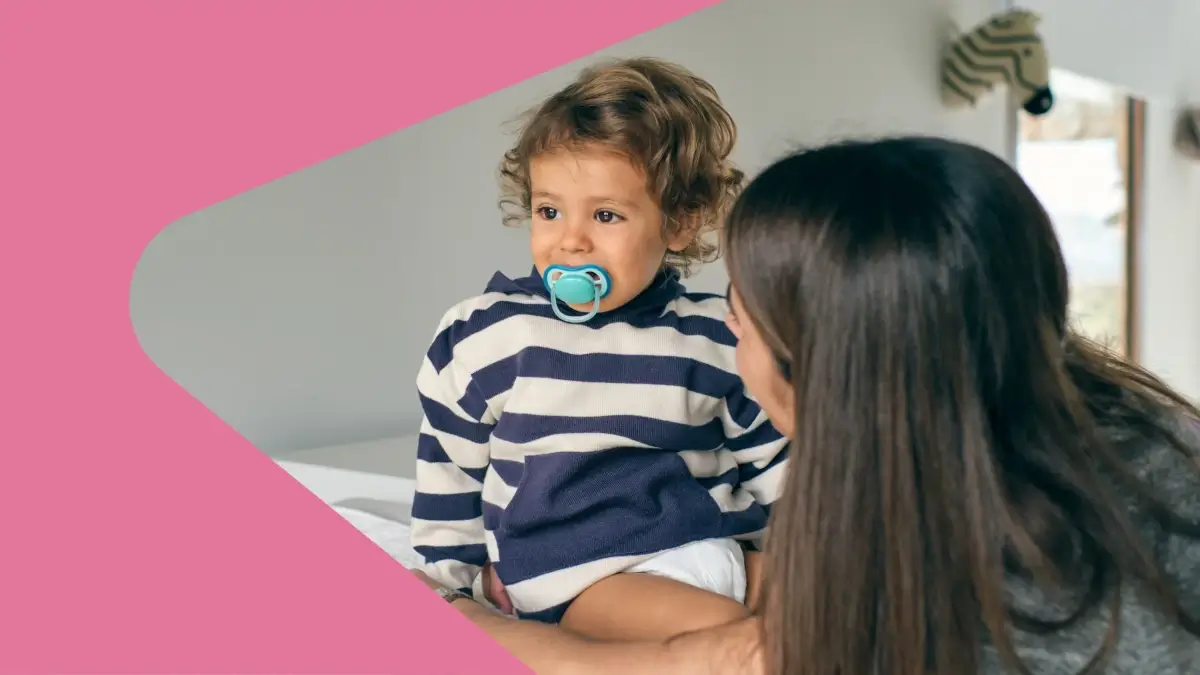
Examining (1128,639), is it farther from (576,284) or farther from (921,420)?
(576,284)

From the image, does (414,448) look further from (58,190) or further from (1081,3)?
(1081,3)

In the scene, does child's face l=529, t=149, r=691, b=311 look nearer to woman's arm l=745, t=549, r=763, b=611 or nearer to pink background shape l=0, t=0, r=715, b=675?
pink background shape l=0, t=0, r=715, b=675

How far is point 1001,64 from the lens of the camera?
812 mm

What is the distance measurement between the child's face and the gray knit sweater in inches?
7.9

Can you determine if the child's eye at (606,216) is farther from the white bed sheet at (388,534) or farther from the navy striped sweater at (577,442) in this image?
the white bed sheet at (388,534)

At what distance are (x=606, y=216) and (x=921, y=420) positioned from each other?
5.6 inches

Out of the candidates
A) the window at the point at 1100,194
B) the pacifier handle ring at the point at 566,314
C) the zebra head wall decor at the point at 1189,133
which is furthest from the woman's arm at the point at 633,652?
the zebra head wall decor at the point at 1189,133

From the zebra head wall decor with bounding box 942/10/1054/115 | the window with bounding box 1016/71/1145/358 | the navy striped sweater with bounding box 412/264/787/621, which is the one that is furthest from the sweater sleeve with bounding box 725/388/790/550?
the window with bounding box 1016/71/1145/358

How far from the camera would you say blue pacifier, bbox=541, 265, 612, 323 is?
0.43m

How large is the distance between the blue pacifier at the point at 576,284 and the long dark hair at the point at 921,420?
6cm

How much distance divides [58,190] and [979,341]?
35 centimetres

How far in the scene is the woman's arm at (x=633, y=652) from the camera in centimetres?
43

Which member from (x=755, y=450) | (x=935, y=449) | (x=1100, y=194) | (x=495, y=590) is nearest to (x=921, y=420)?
(x=935, y=449)

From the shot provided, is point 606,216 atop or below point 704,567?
atop
